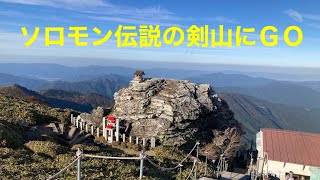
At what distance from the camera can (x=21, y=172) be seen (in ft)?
60.7

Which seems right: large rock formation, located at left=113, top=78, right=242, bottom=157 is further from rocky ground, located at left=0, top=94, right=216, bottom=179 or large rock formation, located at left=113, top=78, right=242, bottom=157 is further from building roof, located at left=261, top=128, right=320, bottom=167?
building roof, located at left=261, top=128, right=320, bottom=167

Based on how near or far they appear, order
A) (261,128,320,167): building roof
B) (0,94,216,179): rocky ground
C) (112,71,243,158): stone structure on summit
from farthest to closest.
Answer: (112,71,243,158): stone structure on summit
(261,128,320,167): building roof
(0,94,216,179): rocky ground

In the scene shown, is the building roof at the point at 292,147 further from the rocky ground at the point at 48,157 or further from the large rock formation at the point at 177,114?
the rocky ground at the point at 48,157

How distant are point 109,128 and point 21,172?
13.2 m

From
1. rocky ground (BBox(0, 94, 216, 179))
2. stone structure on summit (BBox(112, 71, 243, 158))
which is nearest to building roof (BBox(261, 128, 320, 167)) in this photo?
stone structure on summit (BBox(112, 71, 243, 158))

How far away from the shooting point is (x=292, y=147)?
3403 cm

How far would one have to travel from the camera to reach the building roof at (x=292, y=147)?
3234 centimetres

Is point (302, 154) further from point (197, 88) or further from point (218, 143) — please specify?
point (197, 88)

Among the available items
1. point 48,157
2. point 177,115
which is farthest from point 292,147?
point 48,157

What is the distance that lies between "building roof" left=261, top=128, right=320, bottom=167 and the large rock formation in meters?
3.41

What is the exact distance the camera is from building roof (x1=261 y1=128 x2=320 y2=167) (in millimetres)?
32344

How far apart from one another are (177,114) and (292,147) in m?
12.6

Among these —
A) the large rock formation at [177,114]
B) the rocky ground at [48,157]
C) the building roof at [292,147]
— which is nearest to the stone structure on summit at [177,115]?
the large rock formation at [177,114]

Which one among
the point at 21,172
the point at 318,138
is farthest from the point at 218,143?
the point at 21,172
